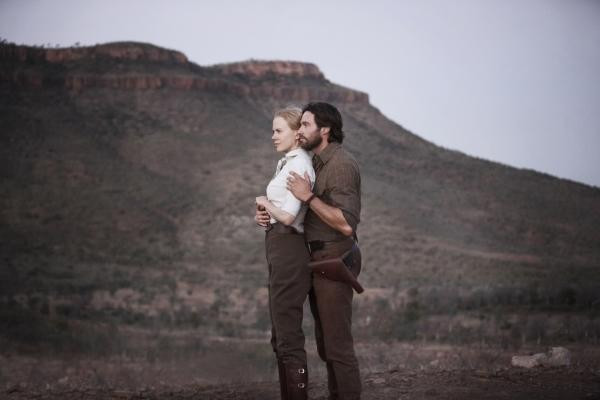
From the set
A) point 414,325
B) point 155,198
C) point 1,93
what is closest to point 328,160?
point 414,325

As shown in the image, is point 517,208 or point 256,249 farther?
point 517,208

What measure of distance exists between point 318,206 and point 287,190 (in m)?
0.21

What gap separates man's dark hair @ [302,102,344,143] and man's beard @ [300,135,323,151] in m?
0.06

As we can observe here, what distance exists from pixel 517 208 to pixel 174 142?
18.5m

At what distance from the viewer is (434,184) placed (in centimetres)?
3934

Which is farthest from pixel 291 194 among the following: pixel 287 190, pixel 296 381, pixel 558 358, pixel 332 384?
pixel 558 358

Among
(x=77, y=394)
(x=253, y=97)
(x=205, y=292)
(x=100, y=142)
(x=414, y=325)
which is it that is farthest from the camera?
(x=253, y=97)

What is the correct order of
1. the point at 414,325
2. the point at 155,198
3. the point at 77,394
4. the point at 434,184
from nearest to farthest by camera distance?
the point at 77,394 → the point at 414,325 → the point at 155,198 → the point at 434,184

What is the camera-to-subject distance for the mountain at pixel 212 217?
14461 millimetres

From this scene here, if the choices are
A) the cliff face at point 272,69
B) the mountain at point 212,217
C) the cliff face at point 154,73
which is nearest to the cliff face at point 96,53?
the cliff face at point 154,73

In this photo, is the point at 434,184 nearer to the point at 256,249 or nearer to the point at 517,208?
the point at 517,208

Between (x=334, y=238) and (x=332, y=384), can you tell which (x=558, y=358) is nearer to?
(x=332, y=384)

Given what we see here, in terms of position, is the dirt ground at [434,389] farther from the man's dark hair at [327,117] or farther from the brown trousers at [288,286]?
the man's dark hair at [327,117]

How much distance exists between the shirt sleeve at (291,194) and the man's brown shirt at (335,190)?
0.11 m
